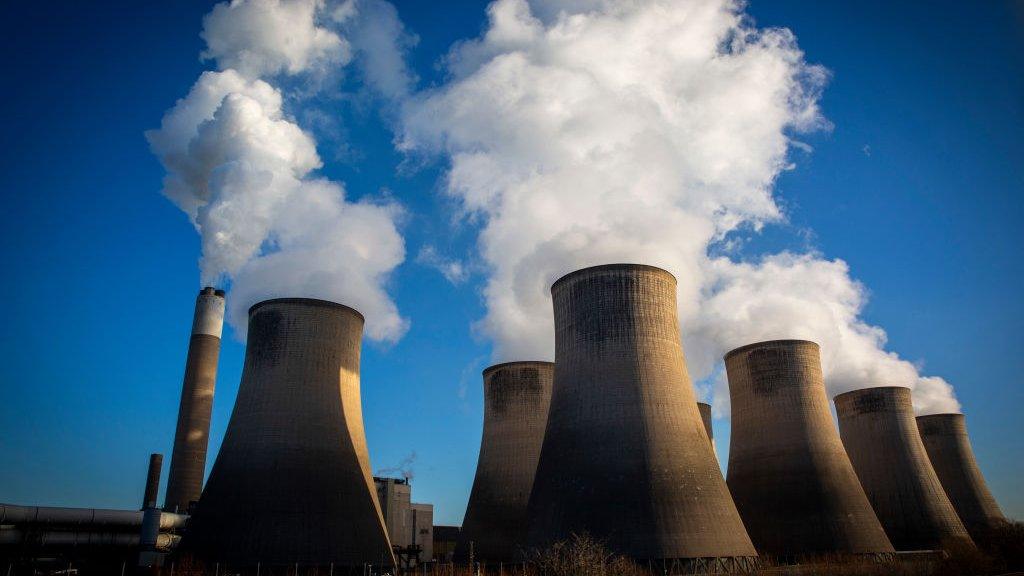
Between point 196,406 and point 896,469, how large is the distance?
93.1 feet

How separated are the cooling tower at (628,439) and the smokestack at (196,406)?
16.5m

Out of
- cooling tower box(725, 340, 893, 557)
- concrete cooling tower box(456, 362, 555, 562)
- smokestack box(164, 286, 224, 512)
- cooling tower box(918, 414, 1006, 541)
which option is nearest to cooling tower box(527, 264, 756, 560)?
cooling tower box(725, 340, 893, 557)

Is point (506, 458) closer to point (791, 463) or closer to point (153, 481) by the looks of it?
point (791, 463)

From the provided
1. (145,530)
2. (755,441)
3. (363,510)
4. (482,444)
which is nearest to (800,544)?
(755,441)

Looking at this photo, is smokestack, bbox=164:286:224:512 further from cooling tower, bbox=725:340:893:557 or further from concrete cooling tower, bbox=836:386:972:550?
concrete cooling tower, bbox=836:386:972:550

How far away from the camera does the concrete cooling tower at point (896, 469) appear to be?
89.2ft

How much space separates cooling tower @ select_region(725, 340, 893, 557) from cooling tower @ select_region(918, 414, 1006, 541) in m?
14.3

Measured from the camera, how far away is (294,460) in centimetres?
1892

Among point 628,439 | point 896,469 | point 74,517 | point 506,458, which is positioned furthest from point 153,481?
point 896,469

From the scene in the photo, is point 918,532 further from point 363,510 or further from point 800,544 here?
point 363,510

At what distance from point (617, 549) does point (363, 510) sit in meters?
7.33

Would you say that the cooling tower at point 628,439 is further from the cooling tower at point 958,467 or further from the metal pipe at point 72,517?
the cooling tower at point 958,467

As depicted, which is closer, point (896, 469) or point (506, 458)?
point (506, 458)

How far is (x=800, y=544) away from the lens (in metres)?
22.2
